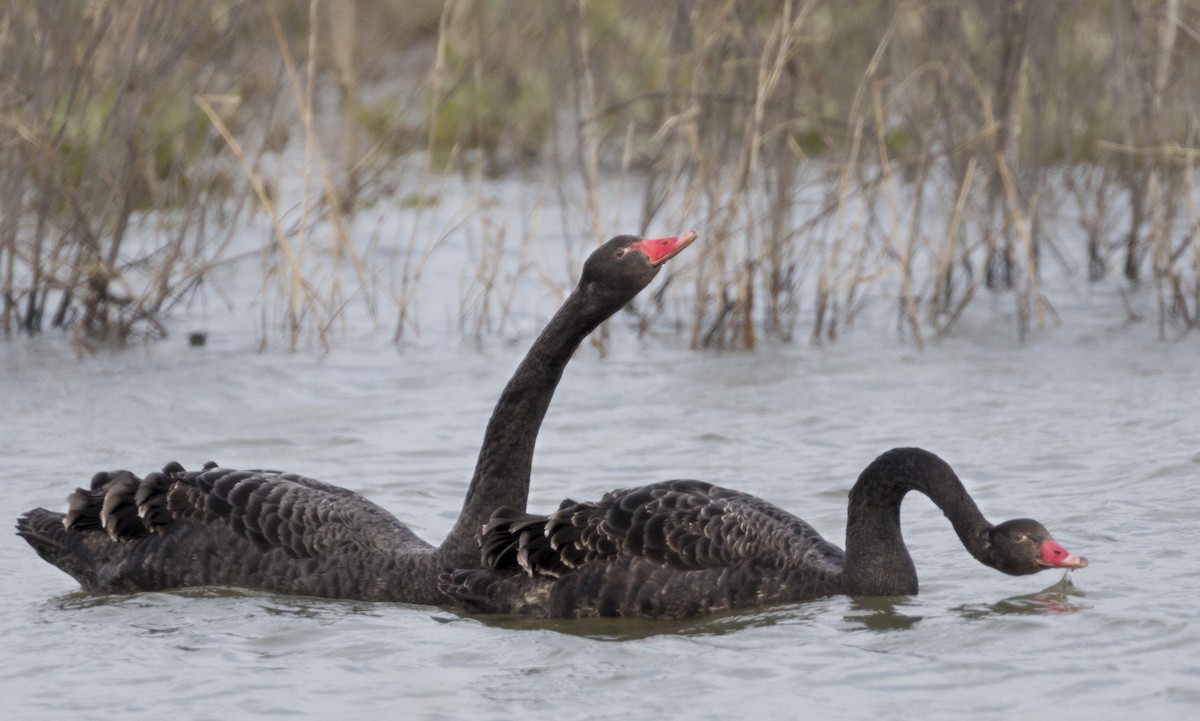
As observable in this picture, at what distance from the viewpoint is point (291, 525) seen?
5.95 m

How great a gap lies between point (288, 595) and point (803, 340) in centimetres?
524

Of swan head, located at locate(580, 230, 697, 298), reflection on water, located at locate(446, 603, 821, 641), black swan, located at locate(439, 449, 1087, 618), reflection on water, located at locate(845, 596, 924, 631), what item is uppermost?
swan head, located at locate(580, 230, 697, 298)

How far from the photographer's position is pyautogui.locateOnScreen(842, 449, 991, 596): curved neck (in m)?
5.45

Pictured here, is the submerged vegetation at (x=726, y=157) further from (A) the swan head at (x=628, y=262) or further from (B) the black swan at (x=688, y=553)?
(B) the black swan at (x=688, y=553)

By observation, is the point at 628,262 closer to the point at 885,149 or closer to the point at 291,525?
the point at 291,525

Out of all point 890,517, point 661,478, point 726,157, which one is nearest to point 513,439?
point 890,517

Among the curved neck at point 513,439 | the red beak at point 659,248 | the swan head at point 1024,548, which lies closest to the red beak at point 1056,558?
the swan head at point 1024,548

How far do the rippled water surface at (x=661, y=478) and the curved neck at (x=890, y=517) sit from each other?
8cm

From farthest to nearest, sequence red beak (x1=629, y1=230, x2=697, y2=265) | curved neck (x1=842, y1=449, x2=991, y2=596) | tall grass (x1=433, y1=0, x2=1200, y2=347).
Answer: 1. tall grass (x1=433, y1=0, x2=1200, y2=347)
2. curved neck (x1=842, y1=449, x2=991, y2=596)
3. red beak (x1=629, y1=230, x2=697, y2=265)

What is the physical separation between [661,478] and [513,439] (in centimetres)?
195

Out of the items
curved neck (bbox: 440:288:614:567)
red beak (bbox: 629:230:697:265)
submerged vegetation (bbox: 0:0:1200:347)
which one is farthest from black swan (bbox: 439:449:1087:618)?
submerged vegetation (bbox: 0:0:1200:347)

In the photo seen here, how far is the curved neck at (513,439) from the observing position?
572 cm

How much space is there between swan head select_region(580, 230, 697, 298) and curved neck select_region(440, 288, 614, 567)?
297 millimetres

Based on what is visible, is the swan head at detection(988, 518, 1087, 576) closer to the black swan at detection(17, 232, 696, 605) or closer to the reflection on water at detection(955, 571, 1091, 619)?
the reflection on water at detection(955, 571, 1091, 619)
